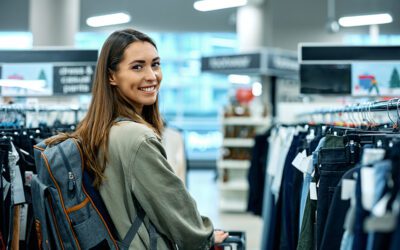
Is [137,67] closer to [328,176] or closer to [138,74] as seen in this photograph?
[138,74]

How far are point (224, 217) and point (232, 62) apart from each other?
2.64 metres

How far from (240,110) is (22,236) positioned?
6.30 m

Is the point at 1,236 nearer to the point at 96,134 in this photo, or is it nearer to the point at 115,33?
the point at 96,134

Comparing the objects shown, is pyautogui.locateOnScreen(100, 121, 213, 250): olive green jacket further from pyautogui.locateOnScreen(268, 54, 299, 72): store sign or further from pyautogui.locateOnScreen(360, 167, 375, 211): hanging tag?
pyautogui.locateOnScreen(268, 54, 299, 72): store sign

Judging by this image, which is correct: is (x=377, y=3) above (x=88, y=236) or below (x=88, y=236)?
above

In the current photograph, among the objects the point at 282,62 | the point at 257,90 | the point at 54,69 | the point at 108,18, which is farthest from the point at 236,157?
the point at 108,18

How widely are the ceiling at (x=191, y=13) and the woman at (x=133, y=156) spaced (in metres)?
7.03

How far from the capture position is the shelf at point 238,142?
883cm

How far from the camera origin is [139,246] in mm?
2059

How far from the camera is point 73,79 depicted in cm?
557

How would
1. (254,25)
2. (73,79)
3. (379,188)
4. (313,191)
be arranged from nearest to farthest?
1. (379,188)
2. (313,191)
3. (73,79)
4. (254,25)

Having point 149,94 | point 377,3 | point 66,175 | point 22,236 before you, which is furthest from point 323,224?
point 377,3

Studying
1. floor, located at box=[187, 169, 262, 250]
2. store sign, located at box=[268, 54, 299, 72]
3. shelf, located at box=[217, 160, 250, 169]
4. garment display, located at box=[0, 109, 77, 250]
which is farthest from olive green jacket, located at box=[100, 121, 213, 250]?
store sign, located at box=[268, 54, 299, 72]

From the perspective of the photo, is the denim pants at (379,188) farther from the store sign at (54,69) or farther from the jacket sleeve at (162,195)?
the store sign at (54,69)
